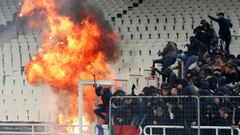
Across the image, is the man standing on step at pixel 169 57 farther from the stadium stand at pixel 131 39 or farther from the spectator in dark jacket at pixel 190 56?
the stadium stand at pixel 131 39

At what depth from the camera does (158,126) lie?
11109 mm

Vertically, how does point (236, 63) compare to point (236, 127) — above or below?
above

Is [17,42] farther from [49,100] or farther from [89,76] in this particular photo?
[89,76]

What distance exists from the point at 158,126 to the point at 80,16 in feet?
27.1

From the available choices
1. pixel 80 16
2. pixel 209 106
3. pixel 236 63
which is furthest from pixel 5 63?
pixel 209 106

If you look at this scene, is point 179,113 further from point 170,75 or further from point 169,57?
point 169,57

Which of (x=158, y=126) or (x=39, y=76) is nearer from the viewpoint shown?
(x=158, y=126)

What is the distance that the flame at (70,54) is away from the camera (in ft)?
55.7

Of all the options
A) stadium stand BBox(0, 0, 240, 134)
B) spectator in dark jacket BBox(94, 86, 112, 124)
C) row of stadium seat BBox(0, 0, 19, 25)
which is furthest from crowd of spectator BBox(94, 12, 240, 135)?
row of stadium seat BBox(0, 0, 19, 25)

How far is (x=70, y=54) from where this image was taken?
1719 cm

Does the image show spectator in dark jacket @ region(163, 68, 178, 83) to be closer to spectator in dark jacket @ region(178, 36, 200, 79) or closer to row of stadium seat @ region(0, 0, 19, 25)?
spectator in dark jacket @ region(178, 36, 200, 79)

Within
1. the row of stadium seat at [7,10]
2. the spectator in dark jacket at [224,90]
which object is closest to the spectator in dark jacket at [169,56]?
the spectator in dark jacket at [224,90]

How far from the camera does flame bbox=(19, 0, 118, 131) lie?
17.0 meters

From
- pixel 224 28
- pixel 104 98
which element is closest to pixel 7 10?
pixel 224 28
